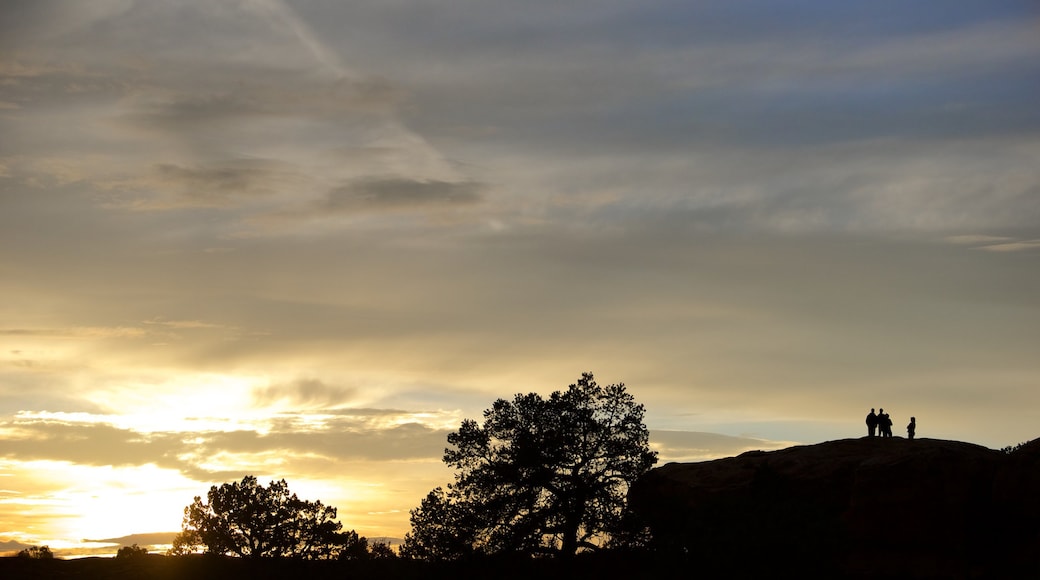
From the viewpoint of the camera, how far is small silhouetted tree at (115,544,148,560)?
2201 inches

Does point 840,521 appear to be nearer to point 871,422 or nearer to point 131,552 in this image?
point 871,422

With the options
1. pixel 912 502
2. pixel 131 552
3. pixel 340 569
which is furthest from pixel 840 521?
pixel 131 552

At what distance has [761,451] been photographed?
65750 millimetres

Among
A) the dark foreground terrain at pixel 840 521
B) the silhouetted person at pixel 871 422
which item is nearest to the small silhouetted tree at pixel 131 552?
the dark foreground terrain at pixel 840 521

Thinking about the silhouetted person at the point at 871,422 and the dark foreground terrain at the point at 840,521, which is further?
the silhouetted person at the point at 871,422

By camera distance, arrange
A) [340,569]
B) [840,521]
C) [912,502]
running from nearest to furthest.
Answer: [840,521], [340,569], [912,502]

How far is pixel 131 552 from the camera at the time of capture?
58969 mm

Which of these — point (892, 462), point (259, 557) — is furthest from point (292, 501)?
point (892, 462)

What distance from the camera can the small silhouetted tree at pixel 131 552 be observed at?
5590 cm

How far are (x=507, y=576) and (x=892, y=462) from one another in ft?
78.5

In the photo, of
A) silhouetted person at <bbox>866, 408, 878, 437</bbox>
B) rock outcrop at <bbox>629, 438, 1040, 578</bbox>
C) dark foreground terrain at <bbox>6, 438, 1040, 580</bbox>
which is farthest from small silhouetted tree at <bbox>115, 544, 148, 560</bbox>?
silhouetted person at <bbox>866, 408, 878, 437</bbox>

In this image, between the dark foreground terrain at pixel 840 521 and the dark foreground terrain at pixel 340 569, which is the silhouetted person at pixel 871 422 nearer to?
the dark foreground terrain at pixel 840 521

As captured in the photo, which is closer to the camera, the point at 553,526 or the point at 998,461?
the point at 553,526

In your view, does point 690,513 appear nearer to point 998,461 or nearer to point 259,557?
point 998,461
